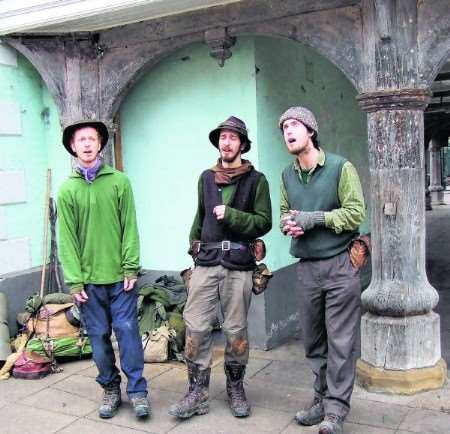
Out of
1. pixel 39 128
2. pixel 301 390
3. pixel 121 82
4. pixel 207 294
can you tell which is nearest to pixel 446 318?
pixel 301 390

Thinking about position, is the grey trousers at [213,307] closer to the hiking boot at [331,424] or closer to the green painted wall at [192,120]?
the hiking boot at [331,424]

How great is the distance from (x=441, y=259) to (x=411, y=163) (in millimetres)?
6262

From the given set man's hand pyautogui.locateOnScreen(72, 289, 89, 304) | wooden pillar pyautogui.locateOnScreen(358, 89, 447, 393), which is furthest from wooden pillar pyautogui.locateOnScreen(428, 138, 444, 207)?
man's hand pyautogui.locateOnScreen(72, 289, 89, 304)

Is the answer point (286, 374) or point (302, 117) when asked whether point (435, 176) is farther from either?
point (302, 117)

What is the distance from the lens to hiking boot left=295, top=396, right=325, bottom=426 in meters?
3.70

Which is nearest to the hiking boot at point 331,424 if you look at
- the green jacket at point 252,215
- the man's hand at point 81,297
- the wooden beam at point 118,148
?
the green jacket at point 252,215

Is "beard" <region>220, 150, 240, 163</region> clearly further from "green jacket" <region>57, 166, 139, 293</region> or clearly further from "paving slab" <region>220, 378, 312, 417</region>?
"paving slab" <region>220, 378, 312, 417</region>

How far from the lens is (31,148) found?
19.9 feet

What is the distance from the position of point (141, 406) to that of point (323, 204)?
1.75 meters

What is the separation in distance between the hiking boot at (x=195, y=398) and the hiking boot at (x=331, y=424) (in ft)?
2.71

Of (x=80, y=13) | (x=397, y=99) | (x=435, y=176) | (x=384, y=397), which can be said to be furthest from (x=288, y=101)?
(x=435, y=176)

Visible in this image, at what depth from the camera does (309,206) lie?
11.5ft

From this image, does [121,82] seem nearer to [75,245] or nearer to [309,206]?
[75,245]

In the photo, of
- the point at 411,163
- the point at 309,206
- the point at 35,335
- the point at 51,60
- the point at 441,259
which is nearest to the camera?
the point at 309,206
